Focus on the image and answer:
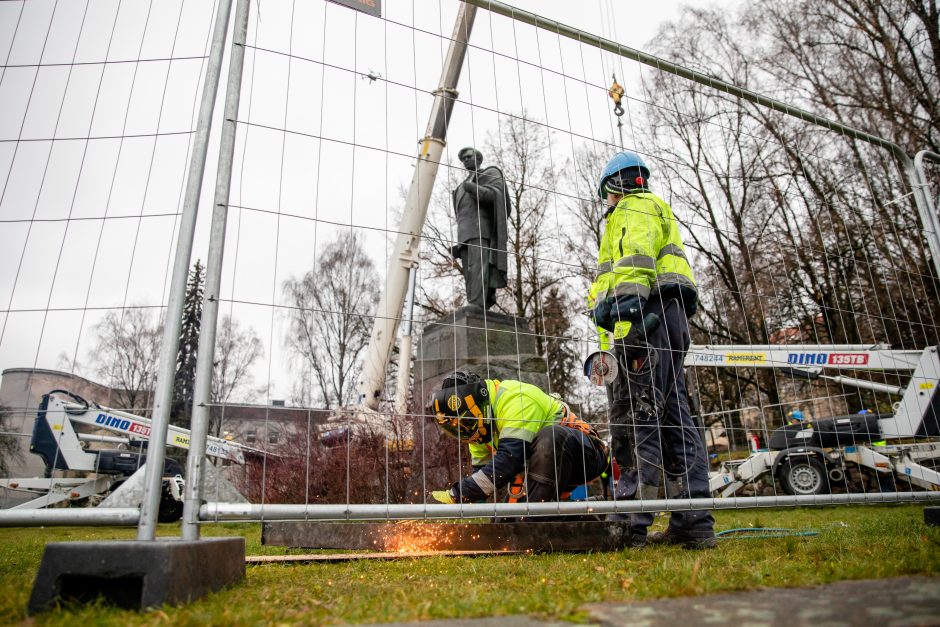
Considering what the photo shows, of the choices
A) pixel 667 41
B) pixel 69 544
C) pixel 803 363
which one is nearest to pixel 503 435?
pixel 69 544

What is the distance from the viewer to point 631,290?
310 centimetres

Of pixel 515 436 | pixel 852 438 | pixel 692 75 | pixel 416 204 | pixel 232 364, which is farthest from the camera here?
pixel 852 438

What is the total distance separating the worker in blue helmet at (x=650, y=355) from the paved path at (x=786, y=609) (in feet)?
4.87

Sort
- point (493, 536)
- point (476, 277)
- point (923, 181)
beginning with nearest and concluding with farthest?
1. point (493, 536)
2. point (923, 181)
3. point (476, 277)

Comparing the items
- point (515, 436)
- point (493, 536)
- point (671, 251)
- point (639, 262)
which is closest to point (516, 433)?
point (515, 436)

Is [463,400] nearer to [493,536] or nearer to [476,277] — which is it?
[493,536]

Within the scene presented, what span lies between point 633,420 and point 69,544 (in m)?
2.30

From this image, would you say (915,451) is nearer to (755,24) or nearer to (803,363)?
(803,363)

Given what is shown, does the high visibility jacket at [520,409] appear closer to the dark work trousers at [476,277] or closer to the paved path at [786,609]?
the paved path at [786,609]

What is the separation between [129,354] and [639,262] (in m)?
2.36

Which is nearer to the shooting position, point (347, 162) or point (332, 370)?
point (347, 162)

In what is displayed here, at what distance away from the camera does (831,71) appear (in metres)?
11.8

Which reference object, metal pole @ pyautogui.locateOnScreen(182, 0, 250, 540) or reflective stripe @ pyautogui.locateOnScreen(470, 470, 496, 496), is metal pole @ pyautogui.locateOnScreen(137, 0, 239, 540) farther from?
reflective stripe @ pyautogui.locateOnScreen(470, 470, 496, 496)

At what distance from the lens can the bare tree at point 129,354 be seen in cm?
212
